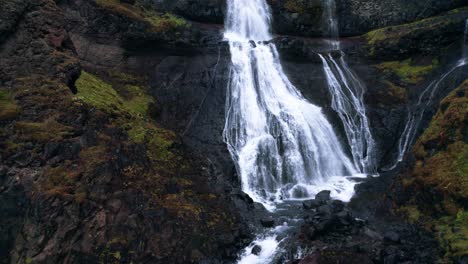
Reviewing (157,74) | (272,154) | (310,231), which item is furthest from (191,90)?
(310,231)

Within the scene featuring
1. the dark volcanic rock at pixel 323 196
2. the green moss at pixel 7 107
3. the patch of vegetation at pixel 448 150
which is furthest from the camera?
the dark volcanic rock at pixel 323 196

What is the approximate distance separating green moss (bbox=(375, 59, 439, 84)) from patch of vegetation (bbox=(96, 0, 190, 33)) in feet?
48.0

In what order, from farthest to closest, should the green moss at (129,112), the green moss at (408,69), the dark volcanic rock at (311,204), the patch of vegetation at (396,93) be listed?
the green moss at (408,69) < the patch of vegetation at (396,93) < the dark volcanic rock at (311,204) < the green moss at (129,112)

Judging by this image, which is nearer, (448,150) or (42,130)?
(42,130)

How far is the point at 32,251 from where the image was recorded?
11.5 m

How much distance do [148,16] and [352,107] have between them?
49.2ft

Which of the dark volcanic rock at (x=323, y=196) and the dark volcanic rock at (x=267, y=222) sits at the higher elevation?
the dark volcanic rock at (x=323, y=196)

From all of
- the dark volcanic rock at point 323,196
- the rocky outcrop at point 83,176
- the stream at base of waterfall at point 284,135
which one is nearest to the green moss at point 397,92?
the stream at base of waterfall at point 284,135

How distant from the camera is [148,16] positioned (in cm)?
2620

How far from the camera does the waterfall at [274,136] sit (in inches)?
777

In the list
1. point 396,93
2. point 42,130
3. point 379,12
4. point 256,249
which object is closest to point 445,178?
point 256,249

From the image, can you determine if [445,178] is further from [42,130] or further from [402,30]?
[402,30]

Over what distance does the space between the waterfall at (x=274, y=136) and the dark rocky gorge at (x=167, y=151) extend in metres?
0.82

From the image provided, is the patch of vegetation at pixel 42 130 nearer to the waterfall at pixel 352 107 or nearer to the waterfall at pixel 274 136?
the waterfall at pixel 274 136
